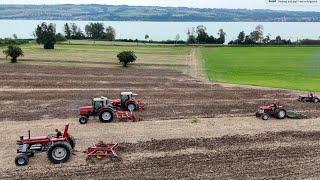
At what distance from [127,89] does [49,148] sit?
21814 mm

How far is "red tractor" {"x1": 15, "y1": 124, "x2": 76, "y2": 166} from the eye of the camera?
1902cm

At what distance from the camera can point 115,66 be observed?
60.9 m

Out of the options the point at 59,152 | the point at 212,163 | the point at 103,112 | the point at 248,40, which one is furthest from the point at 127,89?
the point at 248,40

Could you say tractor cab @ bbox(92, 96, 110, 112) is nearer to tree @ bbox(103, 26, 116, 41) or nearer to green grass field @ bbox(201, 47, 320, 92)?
green grass field @ bbox(201, 47, 320, 92)

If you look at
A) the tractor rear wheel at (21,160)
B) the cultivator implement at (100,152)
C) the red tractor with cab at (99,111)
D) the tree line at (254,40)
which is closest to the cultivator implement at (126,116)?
the red tractor with cab at (99,111)

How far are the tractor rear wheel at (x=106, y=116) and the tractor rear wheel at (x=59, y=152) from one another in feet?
23.5

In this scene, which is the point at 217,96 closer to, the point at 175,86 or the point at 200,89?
the point at 200,89

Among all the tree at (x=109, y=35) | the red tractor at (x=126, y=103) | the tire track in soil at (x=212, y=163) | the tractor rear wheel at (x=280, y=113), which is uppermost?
the tree at (x=109, y=35)

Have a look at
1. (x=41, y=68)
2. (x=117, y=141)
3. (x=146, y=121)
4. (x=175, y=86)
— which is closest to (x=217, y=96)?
(x=175, y=86)

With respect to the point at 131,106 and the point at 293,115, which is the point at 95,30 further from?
the point at 293,115

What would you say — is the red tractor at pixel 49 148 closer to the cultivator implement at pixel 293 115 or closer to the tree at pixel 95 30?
the cultivator implement at pixel 293 115

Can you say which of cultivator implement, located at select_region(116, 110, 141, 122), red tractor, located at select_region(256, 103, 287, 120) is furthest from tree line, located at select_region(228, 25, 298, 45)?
cultivator implement, located at select_region(116, 110, 141, 122)

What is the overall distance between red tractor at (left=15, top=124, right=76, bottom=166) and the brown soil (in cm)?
857

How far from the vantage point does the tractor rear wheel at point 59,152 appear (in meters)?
19.1
